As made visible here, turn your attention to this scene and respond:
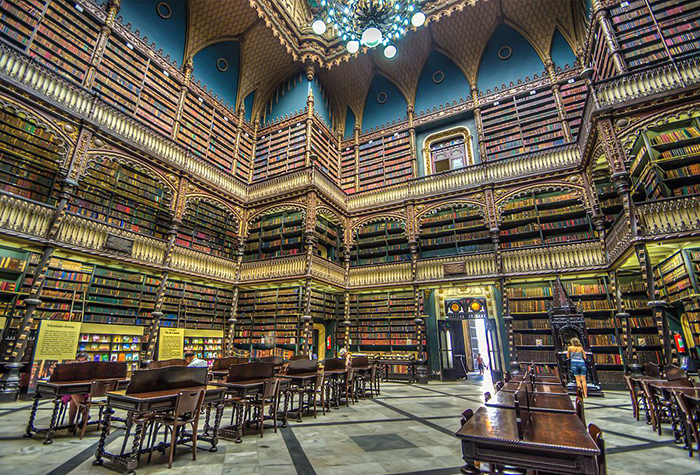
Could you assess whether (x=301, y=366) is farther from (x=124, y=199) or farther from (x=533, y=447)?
(x=124, y=199)

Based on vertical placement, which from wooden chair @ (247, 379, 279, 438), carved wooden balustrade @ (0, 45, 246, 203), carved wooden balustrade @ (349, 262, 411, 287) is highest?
carved wooden balustrade @ (0, 45, 246, 203)

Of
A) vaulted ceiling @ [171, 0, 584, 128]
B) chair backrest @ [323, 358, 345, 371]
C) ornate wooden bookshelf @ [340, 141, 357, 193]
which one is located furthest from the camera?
ornate wooden bookshelf @ [340, 141, 357, 193]

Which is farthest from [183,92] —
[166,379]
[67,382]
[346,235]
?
[166,379]

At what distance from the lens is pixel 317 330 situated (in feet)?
37.0

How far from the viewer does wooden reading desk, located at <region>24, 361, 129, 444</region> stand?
3273 mm

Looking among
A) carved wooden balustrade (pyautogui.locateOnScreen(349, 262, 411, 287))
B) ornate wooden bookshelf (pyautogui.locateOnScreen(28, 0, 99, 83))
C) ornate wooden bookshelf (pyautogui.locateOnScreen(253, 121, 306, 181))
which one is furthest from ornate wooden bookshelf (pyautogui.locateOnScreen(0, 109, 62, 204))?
carved wooden balustrade (pyautogui.locateOnScreen(349, 262, 411, 287))

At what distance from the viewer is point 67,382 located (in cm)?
344

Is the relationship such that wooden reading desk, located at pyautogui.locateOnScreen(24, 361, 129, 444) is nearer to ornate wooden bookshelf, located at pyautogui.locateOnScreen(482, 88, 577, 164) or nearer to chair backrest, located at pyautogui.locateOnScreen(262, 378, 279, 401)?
chair backrest, located at pyautogui.locateOnScreen(262, 378, 279, 401)

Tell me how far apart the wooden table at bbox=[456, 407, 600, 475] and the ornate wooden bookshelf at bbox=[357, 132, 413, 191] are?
1093cm

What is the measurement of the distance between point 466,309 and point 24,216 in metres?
11.1

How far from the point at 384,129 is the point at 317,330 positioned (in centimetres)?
836

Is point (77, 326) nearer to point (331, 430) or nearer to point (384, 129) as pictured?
point (331, 430)

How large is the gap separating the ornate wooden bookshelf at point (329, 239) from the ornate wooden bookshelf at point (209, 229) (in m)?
2.95

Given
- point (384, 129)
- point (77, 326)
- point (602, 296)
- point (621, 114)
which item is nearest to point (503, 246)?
point (602, 296)
